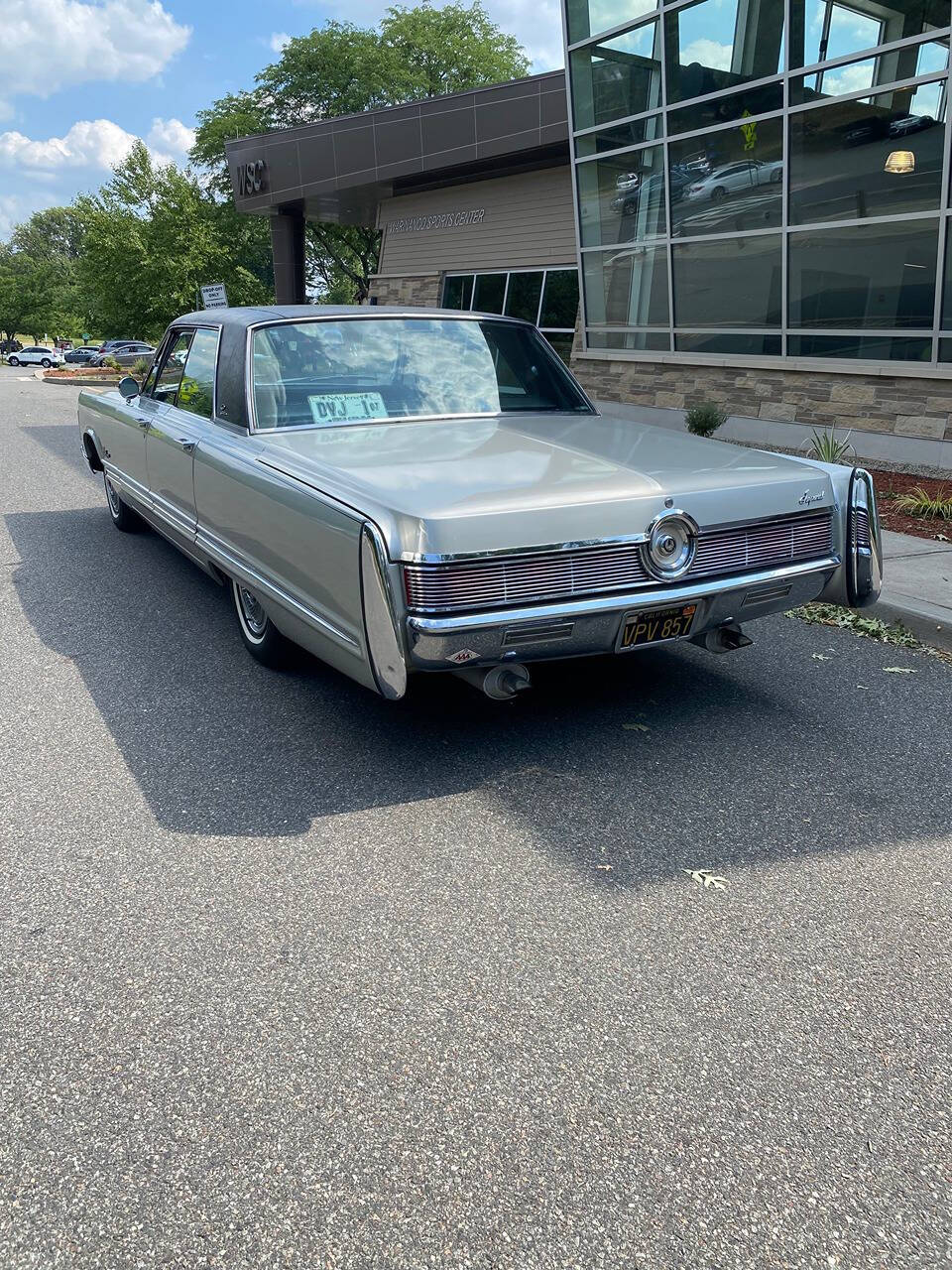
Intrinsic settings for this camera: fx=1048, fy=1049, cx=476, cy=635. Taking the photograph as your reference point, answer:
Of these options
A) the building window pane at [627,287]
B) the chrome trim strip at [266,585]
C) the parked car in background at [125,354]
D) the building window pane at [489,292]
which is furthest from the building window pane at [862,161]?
the parked car in background at [125,354]

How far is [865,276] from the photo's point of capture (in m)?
11.5

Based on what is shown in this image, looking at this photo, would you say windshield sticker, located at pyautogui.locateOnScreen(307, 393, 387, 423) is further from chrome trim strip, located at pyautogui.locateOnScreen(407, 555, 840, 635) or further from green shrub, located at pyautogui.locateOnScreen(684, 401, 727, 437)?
green shrub, located at pyautogui.locateOnScreen(684, 401, 727, 437)

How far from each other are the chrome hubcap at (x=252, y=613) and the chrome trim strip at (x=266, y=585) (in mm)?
191

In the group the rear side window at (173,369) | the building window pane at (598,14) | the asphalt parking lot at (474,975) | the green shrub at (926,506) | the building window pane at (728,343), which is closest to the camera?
the asphalt parking lot at (474,975)

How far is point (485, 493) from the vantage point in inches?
145

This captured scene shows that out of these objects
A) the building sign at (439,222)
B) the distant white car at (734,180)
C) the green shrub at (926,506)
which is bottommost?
Result: the green shrub at (926,506)

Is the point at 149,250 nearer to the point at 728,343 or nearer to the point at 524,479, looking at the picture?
the point at 728,343

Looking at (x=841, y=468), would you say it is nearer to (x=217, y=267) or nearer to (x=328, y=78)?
(x=217, y=267)

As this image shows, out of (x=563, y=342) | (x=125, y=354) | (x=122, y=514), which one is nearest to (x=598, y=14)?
(x=563, y=342)

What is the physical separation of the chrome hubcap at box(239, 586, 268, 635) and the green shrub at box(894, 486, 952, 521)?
6147mm

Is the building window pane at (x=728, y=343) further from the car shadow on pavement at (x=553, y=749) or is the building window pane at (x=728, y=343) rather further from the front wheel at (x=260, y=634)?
the front wheel at (x=260, y=634)

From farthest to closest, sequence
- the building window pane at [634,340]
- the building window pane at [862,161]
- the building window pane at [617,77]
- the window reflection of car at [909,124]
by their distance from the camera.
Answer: the building window pane at [634,340] → the building window pane at [617,77] → the building window pane at [862,161] → the window reflection of car at [909,124]

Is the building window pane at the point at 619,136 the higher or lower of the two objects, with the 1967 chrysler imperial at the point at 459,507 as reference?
higher

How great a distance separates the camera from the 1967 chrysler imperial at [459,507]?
357 cm
